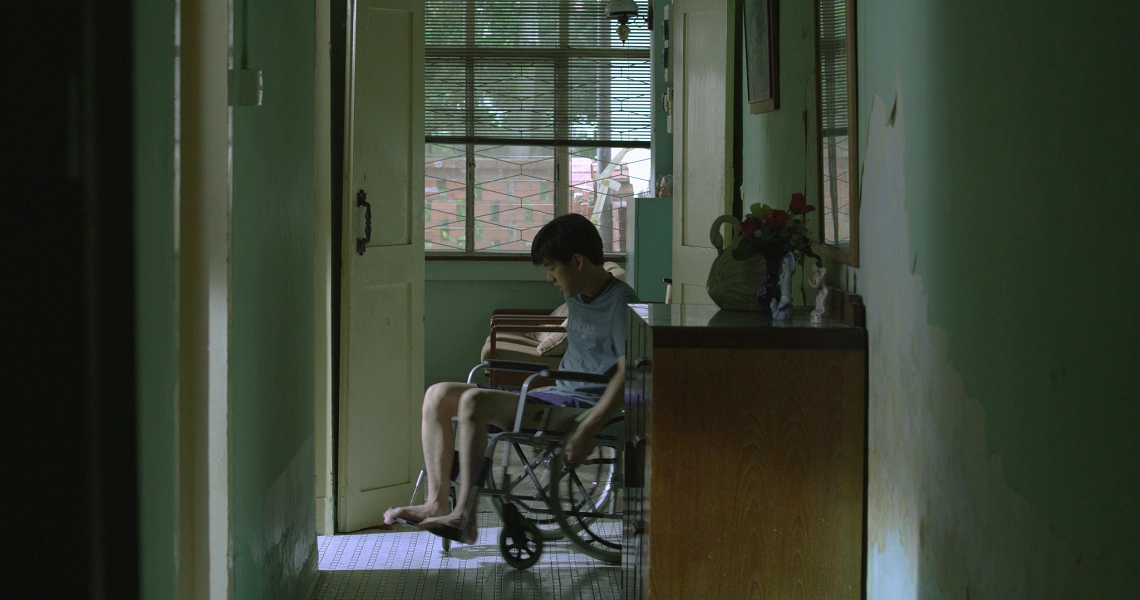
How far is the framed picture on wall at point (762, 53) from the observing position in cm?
293

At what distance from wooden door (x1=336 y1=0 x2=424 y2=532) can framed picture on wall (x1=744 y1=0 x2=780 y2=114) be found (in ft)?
4.45

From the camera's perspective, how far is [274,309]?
257 cm

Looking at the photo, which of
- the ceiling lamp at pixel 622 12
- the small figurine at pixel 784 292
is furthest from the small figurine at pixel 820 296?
the ceiling lamp at pixel 622 12

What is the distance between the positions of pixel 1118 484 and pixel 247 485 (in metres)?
1.86

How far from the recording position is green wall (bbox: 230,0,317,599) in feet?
7.39

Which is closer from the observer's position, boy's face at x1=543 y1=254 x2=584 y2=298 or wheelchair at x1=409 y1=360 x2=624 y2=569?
wheelchair at x1=409 y1=360 x2=624 y2=569

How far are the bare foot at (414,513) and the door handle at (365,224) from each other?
99 centimetres

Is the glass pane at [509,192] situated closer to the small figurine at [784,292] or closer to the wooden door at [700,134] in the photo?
the wooden door at [700,134]

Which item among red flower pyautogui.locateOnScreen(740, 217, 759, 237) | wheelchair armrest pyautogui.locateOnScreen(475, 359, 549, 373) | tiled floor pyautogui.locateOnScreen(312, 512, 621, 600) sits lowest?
tiled floor pyautogui.locateOnScreen(312, 512, 621, 600)

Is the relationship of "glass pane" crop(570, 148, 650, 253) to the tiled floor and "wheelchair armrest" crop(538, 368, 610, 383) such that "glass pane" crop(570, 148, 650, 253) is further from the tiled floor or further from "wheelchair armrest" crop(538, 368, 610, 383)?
"wheelchair armrest" crop(538, 368, 610, 383)

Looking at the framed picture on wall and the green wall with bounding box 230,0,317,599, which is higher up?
the framed picture on wall

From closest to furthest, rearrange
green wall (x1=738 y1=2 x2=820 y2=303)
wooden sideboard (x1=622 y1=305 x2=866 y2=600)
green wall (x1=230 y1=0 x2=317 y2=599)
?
wooden sideboard (x1=622 y1=305 x2=866 y2=600), green wall (x1=230 y1=0 x2=317 y2=599), green wall (x1=738 y1=2 x2=820 y2=303)

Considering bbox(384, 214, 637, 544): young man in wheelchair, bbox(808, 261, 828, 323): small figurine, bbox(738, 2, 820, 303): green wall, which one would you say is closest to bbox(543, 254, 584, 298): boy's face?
bbox(384, 214, 637, 544): young man in wheelchair

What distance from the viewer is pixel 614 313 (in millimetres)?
3256
